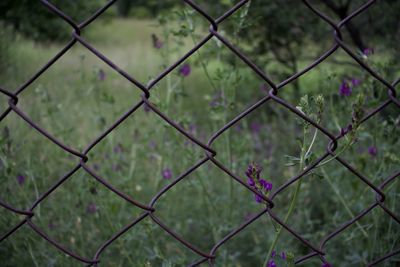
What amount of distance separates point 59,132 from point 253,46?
8.37ft

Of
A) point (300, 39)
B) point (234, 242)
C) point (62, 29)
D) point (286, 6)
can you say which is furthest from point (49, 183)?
point (62, 29)

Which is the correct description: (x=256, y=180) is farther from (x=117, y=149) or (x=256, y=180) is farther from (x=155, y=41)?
(x=117, y=149)

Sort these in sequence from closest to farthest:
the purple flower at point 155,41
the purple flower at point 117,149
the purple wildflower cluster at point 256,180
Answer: the purple wildflower cluster at point 256,180 < the purple flower at point 155,41 < the purple flower at point 117,149

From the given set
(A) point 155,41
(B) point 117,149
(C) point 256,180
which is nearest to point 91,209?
(B) point 117,149

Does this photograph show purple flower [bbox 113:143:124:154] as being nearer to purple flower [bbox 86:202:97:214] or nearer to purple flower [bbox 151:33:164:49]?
purple flower [bbox 86:202:97:214]

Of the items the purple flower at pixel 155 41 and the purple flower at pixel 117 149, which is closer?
the purple flower at pixel 155 41

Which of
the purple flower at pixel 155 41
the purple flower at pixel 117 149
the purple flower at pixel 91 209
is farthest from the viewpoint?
the purple flower at pixel 117 149

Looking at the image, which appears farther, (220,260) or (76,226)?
(76,226)

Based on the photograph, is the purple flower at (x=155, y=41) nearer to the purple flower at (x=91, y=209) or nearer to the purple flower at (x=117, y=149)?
the purple flower at (x=117, y=149)

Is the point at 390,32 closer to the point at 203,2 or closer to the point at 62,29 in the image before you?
the point at 203,2

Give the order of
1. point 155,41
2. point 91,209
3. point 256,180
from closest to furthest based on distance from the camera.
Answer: point 256,180 < point 155,41 < point 91,209

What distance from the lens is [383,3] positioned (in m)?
2.61

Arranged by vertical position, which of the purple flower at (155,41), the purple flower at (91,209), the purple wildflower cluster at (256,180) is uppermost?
the purple flower at (155,41)

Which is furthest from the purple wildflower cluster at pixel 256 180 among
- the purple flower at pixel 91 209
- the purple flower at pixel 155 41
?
the purple flower at pixel 91 209
